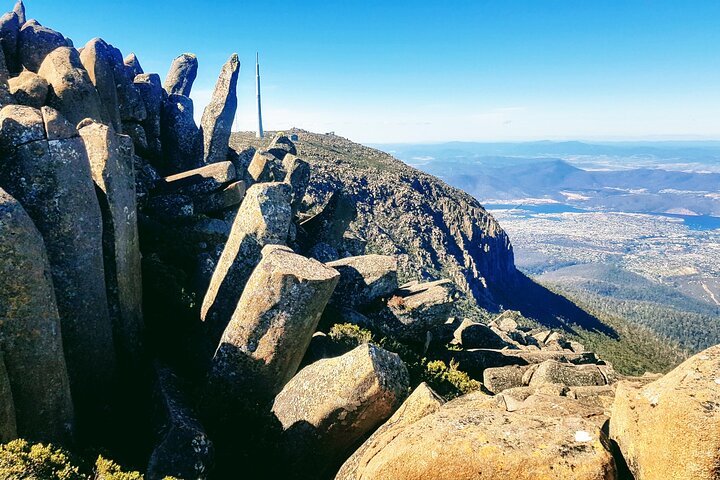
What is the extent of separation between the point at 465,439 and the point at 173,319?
11841 millimetres

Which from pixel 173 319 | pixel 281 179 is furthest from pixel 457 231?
pixel 173 319

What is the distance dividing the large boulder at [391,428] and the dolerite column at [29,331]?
637 centimetres

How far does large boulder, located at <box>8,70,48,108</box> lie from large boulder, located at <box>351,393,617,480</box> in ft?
61.9

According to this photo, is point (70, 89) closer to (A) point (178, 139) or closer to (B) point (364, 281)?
(A) point (178, 139)

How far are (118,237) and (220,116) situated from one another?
2090 centimetres

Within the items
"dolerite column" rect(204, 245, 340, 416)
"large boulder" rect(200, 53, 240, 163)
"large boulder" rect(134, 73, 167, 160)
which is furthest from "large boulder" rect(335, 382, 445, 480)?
"large boulder" rect(200, 53, 240, 163)

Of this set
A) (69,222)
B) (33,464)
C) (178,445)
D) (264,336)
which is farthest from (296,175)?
(33,464)

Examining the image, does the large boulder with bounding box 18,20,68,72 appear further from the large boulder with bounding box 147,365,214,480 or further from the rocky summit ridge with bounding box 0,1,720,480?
the large boulder with bounding box 147,365,214,480

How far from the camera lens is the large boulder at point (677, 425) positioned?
645cm

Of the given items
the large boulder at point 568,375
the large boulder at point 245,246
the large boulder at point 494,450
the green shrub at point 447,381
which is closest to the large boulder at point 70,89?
the large boulder at point 245,246

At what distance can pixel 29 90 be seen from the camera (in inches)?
704

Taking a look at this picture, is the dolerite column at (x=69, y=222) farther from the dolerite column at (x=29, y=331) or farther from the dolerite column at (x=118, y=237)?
the dolerite column at (x=29, y=331)

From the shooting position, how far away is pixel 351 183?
136 meters

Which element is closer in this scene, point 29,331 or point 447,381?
point 29,331
